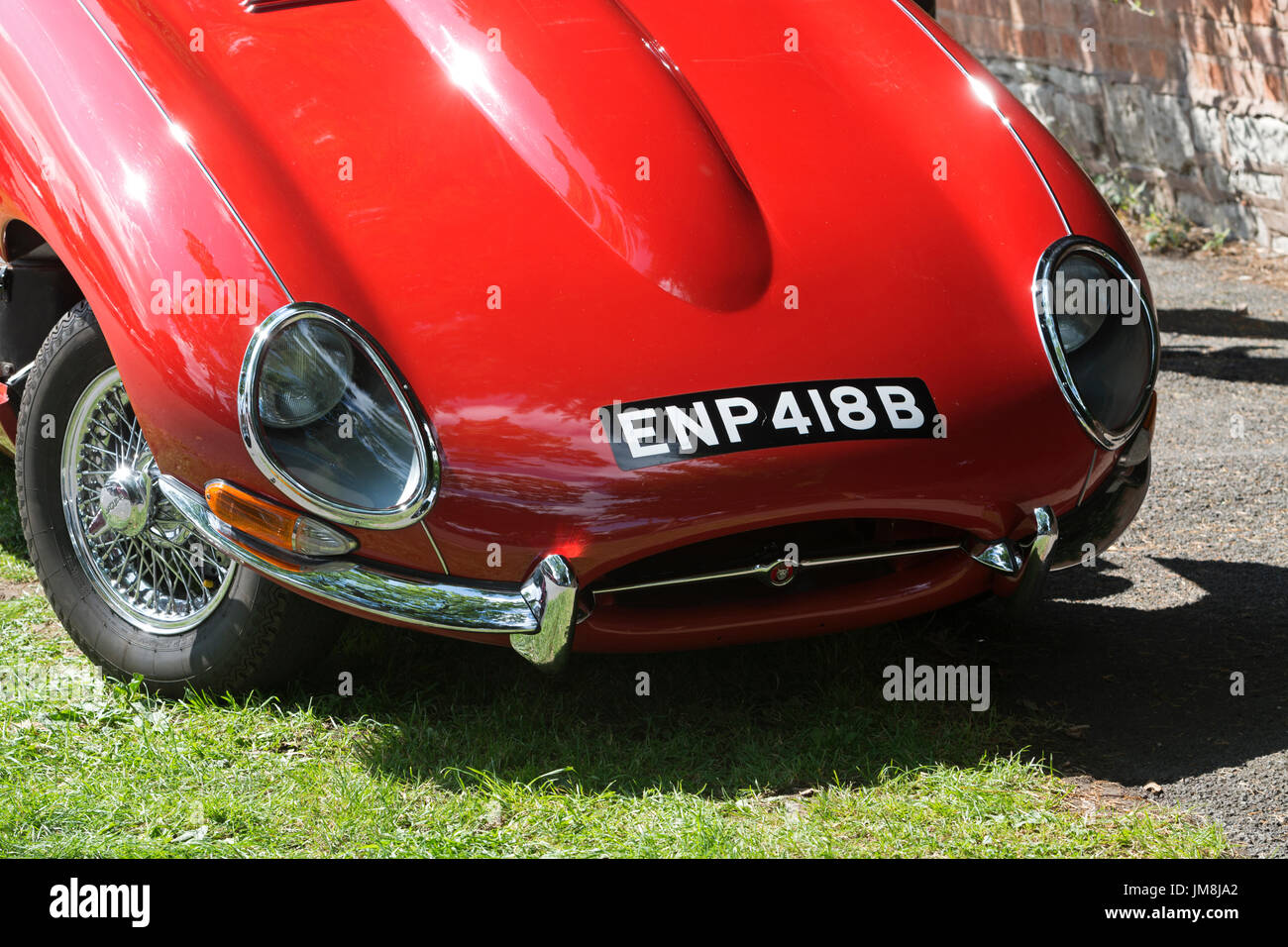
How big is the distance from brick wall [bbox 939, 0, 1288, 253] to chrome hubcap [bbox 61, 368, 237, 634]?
6054 millimetres

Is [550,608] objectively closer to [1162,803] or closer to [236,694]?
[236,694]

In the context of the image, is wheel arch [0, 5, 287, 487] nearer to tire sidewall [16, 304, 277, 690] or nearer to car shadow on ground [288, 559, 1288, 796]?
tire sidewall [16, 304, 277, 690]

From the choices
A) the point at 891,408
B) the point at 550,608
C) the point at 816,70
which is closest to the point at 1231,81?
the point at 816,70

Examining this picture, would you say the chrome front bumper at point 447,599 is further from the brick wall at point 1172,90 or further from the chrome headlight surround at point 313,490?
the brick wall at point 1172,90

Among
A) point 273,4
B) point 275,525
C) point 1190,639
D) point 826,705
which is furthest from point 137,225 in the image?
point 1190,639

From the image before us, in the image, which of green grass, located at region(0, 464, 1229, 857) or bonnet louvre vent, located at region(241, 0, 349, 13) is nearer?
green grass, located at region(0, 464, 1229, 857)

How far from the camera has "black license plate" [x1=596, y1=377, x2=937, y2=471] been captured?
2441 mm

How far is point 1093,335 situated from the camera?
2.83 m

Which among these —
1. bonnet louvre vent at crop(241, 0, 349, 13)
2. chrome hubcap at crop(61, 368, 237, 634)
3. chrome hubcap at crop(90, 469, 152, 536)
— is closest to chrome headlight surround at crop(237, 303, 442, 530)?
chrome hubcap at crop(61, 368, 237, 634)

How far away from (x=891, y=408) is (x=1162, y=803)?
84 centimetres

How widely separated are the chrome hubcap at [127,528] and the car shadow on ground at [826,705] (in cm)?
32

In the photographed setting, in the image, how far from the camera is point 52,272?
3.16 m

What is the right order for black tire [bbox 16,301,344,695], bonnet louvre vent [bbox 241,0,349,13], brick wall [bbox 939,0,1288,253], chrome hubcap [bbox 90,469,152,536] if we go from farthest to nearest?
brick wall [bbox 939,0,1288,253], bonnet louvre vent [bbox 241,0,349,13], chrome hubcap [bbox 90,469,152,536], black tire [bbox 16,301,344,695]

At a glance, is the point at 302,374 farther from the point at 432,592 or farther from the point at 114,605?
the point at 114,605
